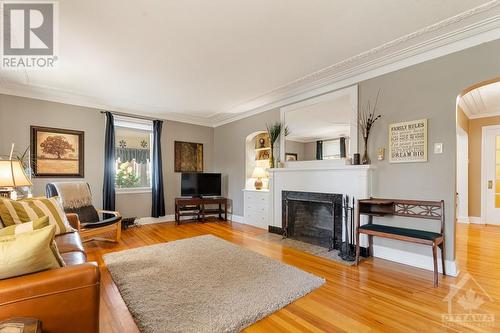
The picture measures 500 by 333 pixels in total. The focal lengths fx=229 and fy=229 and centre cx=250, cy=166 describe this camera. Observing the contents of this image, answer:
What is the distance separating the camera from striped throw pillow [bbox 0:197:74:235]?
2.00 m

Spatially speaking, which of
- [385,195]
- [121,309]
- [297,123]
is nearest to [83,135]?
[121,309]

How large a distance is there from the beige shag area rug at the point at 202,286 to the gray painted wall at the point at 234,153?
232 cm

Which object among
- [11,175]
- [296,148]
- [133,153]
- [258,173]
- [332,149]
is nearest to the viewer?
[11,175]

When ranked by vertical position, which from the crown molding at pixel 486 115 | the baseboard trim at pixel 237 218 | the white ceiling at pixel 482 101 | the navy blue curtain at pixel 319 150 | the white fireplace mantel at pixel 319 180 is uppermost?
the white ceiling at pixel 482 101

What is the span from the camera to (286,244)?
3.68m

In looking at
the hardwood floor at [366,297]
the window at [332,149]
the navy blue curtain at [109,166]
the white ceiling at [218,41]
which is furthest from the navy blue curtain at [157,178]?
the window at [332,149]

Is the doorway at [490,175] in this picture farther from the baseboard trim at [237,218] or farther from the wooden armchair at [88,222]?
the wooden armchair at [88,222]

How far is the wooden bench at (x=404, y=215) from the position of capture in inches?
95.2

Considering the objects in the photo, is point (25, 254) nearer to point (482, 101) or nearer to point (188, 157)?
point (188, 157)

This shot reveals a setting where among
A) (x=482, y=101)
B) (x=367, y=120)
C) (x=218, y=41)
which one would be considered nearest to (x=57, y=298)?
(x=218, y=41)

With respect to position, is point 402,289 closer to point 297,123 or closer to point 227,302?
point 227,302

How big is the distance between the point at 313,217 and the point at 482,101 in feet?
13.0

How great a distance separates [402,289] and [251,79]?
3308 mm

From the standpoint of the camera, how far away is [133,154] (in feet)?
17.2
